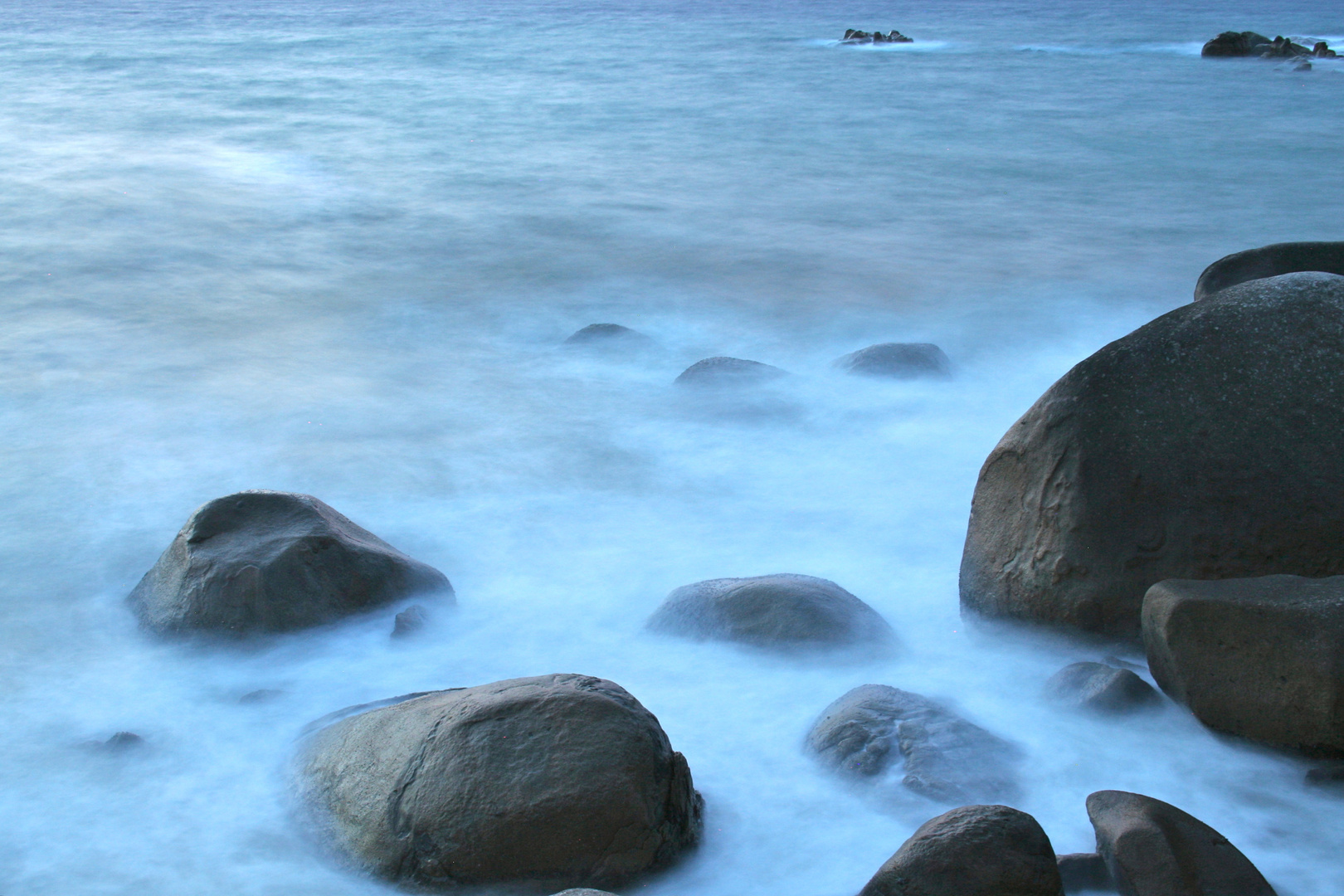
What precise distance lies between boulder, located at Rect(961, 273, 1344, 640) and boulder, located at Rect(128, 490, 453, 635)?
6.34 ft

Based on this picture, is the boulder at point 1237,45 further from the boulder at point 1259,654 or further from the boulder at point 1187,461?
the boulder at point 1259,654

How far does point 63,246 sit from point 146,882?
7.34 meters

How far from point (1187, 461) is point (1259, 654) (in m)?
0.61

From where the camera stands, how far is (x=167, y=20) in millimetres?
27125

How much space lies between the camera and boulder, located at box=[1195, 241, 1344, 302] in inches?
187

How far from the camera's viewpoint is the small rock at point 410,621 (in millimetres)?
3465

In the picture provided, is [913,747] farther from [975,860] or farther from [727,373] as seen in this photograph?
[727,373]

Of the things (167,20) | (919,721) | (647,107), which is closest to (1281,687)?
(919,721)

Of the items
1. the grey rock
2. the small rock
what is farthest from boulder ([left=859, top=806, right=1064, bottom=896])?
the small rock

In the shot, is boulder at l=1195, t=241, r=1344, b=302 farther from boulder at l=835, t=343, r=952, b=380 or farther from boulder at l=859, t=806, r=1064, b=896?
boulder at l=859, t=806, r=1064, b=896

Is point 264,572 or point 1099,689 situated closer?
point 1099,689

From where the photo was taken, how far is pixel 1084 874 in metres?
2.29

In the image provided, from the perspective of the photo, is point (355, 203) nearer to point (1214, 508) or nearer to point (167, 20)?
point (1214, 508)

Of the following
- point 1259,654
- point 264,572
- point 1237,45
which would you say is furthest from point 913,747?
point 1237,45
